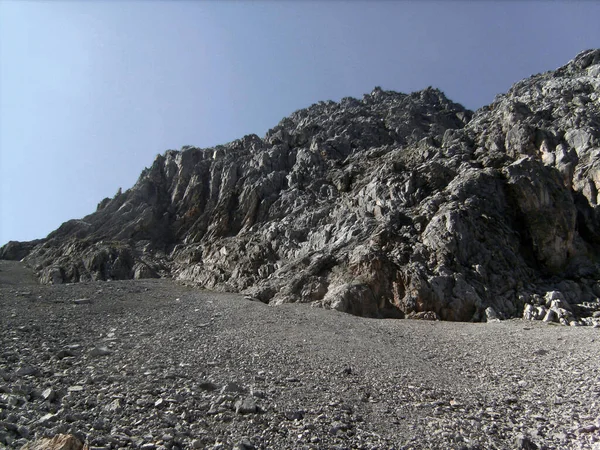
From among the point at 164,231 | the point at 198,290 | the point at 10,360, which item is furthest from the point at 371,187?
the point at 10,360

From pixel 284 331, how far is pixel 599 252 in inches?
1342

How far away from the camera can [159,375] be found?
11547 millimetres

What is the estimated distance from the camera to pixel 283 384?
39.4 feet

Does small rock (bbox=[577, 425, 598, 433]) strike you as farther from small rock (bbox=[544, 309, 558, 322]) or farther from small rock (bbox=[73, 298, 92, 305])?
small rock (bbox=[73, 298, 92, 305])

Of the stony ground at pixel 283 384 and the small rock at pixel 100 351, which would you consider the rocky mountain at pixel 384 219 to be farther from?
the small rock at pixel 100 351

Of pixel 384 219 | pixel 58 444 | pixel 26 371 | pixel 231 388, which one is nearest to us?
pixel 58 444

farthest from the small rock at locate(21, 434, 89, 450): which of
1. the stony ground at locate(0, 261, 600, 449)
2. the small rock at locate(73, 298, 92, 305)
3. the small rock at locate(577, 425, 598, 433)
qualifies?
the small rock at locate(73, 298, 92, 305)

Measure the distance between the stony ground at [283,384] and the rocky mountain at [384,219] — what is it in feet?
33.5

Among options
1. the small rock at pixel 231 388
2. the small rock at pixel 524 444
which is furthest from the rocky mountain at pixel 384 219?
the small rock at pixel 524 444

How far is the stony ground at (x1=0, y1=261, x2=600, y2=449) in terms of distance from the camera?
8.64 metres

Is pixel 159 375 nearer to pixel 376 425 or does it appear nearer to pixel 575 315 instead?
pixel 376 425

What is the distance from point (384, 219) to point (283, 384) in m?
29.5

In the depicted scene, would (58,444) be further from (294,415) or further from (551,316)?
(551,316)

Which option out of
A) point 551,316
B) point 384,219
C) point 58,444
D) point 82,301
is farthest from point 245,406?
point 384,219
